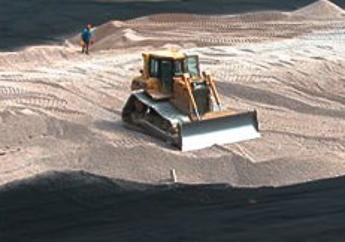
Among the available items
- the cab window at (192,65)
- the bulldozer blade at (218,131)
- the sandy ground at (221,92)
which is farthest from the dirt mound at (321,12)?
the bulldozer blade at (218,131)

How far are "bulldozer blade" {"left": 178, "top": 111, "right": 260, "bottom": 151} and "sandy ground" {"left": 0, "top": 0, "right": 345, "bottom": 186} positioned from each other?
0.23 m

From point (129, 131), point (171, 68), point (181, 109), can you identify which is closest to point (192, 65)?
point (171, 68)

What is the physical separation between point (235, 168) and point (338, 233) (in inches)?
125

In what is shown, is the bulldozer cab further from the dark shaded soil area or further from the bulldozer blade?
the dark shaded soil area

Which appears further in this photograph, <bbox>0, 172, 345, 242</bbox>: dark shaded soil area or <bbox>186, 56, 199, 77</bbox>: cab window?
<bbox>186, 56, 199, 77</bbox>: cab window

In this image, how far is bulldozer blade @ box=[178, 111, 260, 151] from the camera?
19578 mm

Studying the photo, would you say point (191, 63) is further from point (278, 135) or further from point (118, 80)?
point (118, 80)

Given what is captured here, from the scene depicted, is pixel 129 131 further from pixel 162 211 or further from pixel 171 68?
pixel 162 211

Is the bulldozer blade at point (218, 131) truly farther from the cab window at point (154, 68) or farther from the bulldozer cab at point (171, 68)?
the cab window at point (154, 68)

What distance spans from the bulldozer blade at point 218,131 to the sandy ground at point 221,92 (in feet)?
0.75

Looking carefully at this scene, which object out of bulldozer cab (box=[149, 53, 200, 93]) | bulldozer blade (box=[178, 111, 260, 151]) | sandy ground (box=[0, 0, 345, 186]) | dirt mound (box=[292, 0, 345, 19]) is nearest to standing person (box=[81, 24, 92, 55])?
sandy ground (box=[0, 0, 345, 186])

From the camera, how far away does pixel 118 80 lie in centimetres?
2520

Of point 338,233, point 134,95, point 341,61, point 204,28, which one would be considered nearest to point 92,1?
point 204,28

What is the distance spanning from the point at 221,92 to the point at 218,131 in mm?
4344
